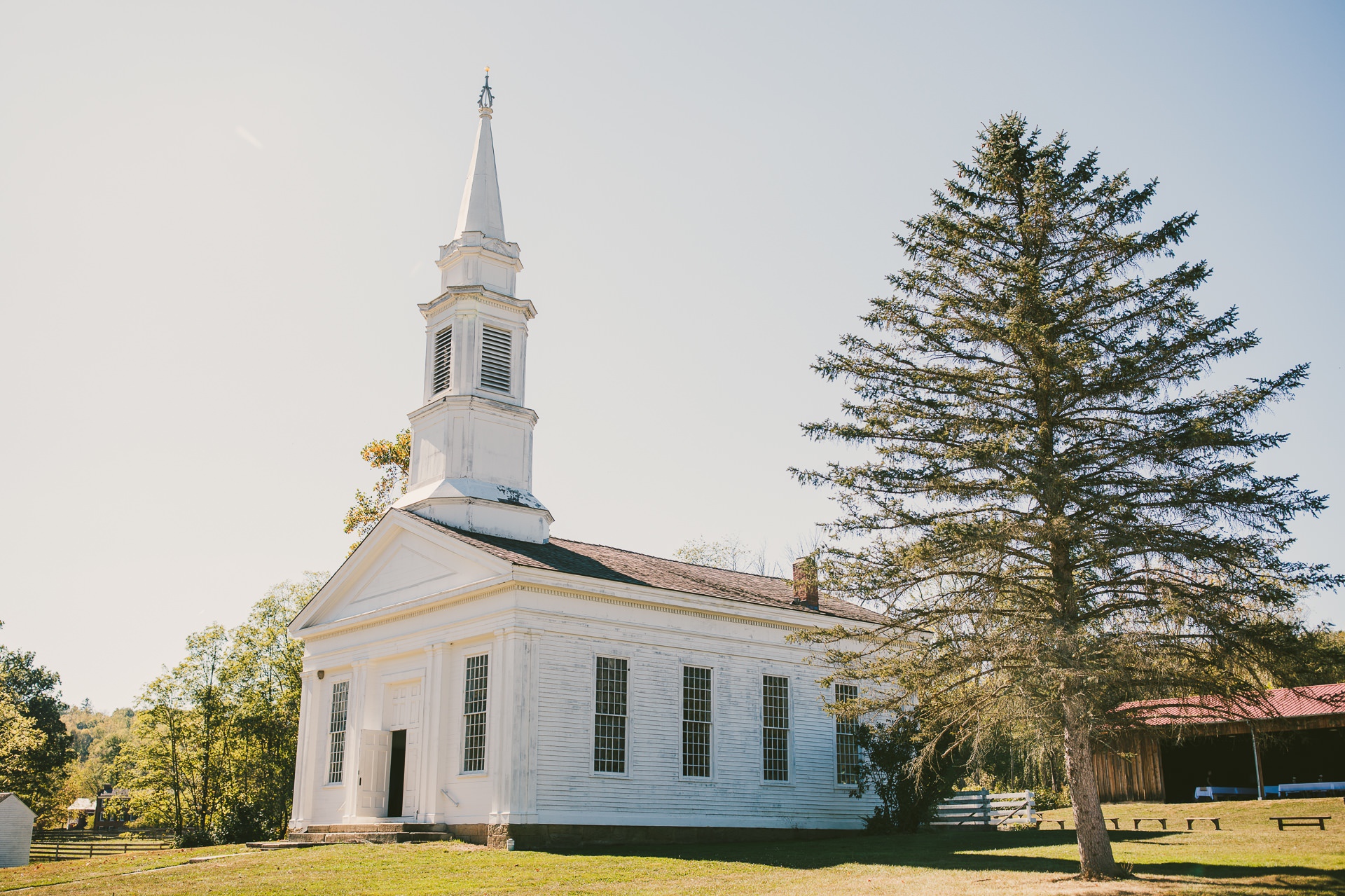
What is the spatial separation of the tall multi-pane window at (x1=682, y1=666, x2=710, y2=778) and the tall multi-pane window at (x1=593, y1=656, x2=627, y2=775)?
1724 mm

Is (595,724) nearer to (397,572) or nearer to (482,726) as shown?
(482,726)

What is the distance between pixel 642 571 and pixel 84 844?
101ft

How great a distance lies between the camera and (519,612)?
73.2ft

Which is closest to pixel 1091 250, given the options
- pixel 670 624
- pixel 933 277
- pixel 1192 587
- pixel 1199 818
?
pixel 933 277

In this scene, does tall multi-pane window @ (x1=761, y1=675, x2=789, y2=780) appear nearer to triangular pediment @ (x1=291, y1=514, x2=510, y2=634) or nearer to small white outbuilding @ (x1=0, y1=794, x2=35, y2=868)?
triangular pediment @ (x1=291, y1=514, x2=510, y2=634)

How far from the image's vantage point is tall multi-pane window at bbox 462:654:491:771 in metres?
22.7

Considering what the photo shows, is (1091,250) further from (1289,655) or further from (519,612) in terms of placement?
(519,612)

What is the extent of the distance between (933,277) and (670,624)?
1159 cm

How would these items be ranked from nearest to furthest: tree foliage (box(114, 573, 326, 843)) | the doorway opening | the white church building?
the white church building → the doorway opening → tree foliage (box(114, 573, 326, 843))

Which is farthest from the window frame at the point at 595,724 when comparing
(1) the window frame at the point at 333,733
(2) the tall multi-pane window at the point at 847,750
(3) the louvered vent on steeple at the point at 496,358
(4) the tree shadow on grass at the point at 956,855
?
(3) the louvered vent on steeple at the point at 496,358

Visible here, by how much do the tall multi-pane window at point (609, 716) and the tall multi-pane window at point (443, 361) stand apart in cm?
938

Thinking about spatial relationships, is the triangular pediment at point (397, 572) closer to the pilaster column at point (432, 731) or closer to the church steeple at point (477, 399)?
the church steeple at point (477, 399)

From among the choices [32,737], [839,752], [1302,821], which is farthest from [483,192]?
[32,737]

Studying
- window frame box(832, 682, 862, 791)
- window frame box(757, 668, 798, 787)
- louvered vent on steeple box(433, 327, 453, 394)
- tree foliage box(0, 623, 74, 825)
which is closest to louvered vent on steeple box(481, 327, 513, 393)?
louvered vent on steeple box(433, 327, 453, 394)
